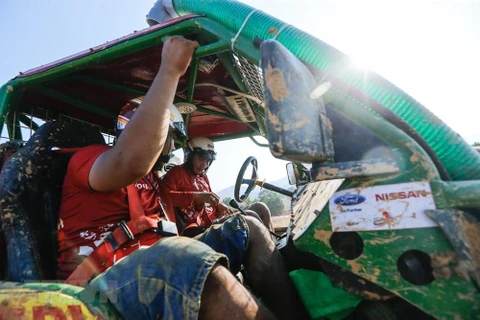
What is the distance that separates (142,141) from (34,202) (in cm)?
81

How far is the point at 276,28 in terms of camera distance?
1250 mm

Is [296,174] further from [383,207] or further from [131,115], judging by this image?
[383,207]

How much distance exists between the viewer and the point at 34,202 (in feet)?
5.25

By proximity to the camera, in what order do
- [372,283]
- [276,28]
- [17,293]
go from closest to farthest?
1. [372,283]
2. [17,293]
3. [276,28]

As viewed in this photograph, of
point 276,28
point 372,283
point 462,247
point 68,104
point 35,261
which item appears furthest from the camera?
point 68,104

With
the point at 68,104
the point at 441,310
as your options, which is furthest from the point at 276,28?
the point at 68,104

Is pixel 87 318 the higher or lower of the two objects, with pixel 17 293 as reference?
lower

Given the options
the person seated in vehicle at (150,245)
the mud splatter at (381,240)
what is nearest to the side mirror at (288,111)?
the mud splatter at (381,240)

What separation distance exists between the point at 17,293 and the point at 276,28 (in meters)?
1.44

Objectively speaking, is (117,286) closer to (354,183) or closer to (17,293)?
(17,293)

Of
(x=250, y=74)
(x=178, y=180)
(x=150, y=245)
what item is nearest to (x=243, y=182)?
(x=250, y=74)

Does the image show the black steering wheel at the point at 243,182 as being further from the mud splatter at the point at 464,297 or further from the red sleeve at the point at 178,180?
the mud splatter at the point at 464,297

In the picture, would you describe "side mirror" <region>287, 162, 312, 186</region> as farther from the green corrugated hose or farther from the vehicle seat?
the vehicle seat

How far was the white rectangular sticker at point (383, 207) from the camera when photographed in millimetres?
880
